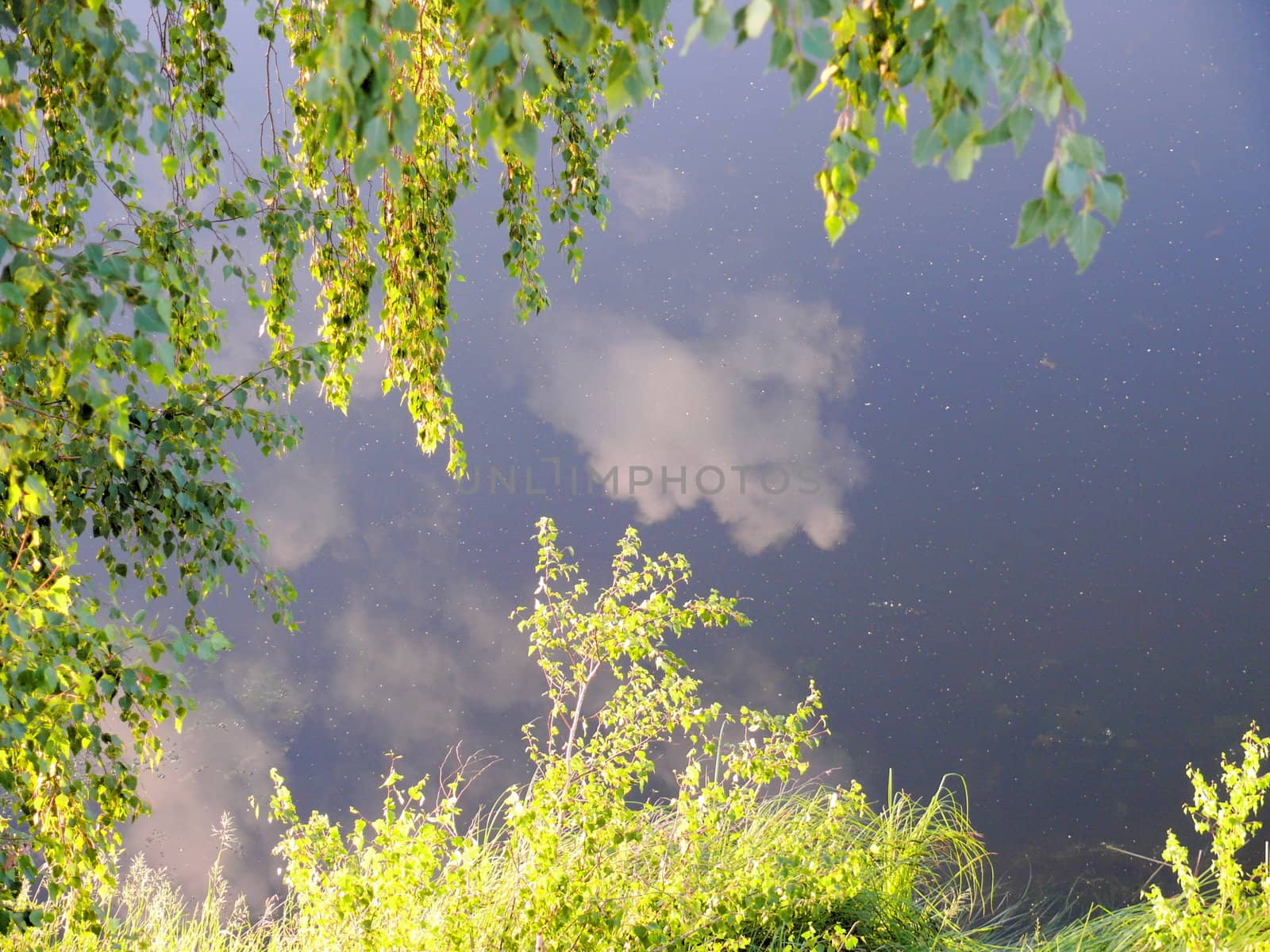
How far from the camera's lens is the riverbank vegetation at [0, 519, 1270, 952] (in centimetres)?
164

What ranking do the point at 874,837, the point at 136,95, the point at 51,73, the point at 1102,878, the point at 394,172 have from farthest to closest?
the point at 1102,878 < the point at 874,837 < the point at 51,73 < the point at 136,95 < the point at 394,172

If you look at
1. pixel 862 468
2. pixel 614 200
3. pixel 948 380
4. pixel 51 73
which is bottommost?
pixel 51 73

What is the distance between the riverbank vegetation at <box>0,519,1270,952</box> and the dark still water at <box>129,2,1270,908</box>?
52cm

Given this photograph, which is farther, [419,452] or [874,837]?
[419,452]

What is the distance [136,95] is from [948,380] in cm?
298

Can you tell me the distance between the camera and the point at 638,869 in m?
2.32

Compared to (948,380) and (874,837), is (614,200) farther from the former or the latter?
(874,837)

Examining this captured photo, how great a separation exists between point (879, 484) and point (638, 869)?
1765 millimetres

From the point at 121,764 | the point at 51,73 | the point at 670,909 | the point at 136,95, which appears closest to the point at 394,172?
the point at 136,95

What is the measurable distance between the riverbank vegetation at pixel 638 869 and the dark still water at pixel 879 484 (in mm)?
517

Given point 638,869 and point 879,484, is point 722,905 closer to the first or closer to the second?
point 638,869

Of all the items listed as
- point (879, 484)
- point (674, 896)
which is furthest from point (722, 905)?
point (879, 484)

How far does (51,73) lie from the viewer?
56.1 inches

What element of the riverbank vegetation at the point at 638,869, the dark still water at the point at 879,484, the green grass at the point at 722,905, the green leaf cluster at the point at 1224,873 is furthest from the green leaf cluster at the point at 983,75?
the dark still water at the point at 879,484
